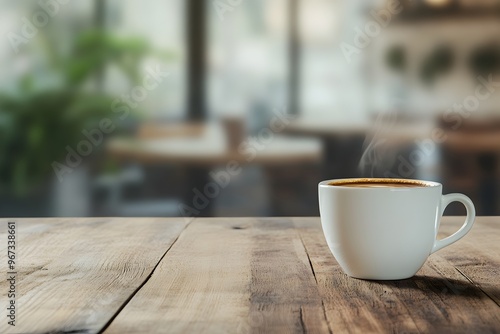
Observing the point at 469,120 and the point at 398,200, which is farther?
the point at 469,120

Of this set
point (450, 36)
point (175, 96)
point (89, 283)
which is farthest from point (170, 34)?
point (89, 283)

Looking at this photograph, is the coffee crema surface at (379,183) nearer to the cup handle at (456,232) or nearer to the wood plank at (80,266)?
the cup handle at (456,232)

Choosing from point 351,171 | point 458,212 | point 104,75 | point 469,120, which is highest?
point 104,75

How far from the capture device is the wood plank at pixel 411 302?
48 cm

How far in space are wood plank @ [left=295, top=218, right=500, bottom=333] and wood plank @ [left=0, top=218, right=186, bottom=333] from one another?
0.54 feet

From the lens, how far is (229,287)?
59 cm

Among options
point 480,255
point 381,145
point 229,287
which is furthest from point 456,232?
point 381,145

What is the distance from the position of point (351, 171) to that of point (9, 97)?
1.02 meters

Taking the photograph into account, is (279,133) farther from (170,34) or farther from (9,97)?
(9,97)

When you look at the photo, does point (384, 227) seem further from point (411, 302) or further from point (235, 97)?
point (235, 97)

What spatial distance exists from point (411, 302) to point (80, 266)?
12.6 inches

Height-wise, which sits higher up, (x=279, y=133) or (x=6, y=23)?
(x=6, y=23)

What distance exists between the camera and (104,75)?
203cm

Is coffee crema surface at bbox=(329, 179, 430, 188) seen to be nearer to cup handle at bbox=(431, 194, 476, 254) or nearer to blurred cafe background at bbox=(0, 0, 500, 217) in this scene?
cup handle at bbox=(431, 194, 476, 254)
